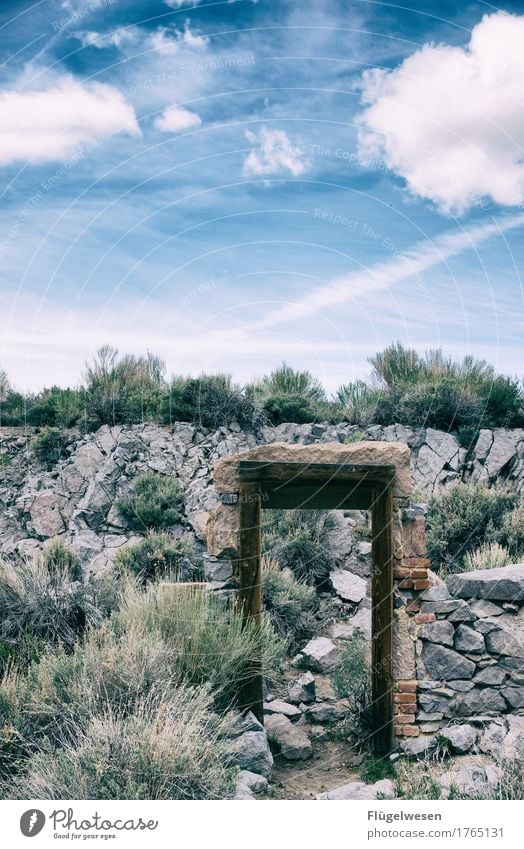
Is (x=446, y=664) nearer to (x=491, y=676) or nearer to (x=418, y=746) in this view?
(x=491, y=676)

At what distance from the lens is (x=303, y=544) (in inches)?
403

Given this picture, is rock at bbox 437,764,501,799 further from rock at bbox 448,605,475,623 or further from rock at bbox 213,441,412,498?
rock at bbox 213,441,412,498

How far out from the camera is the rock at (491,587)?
235 inches

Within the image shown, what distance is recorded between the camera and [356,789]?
4.74 meters

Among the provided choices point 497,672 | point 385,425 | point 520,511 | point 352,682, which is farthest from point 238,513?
point 385,425

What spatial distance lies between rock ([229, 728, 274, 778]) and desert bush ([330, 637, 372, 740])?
122 cm

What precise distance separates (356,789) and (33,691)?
2309mm

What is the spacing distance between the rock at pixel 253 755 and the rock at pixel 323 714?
1621 millimetres

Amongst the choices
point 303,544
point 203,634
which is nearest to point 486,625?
point 203,634

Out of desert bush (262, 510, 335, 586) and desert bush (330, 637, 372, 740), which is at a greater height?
desert bush (262, 510, 335, 586)

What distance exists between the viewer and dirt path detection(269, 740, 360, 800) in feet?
17.8

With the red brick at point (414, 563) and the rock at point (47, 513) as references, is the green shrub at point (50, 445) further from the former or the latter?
the red brick at point (414, 563)

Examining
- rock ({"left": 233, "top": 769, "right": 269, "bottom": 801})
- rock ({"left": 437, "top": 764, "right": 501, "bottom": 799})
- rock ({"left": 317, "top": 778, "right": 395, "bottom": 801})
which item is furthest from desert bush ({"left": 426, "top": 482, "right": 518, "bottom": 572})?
rock ({"left": 233, "top": 769, "right": 269, "bottom": 801})
